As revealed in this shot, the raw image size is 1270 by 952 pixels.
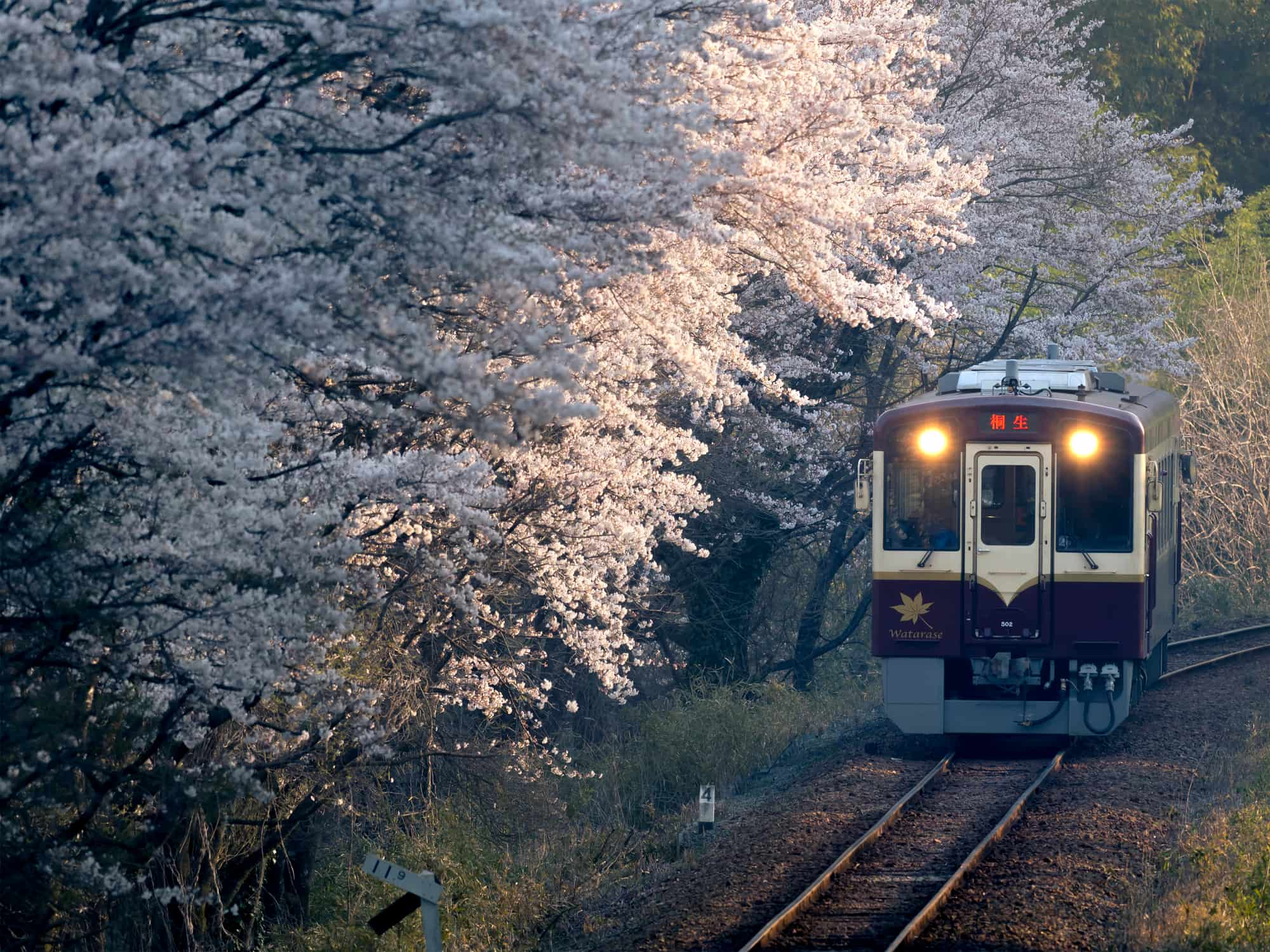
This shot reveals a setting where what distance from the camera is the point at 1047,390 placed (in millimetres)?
13844

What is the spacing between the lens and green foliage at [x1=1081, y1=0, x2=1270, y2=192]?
40.8 metres

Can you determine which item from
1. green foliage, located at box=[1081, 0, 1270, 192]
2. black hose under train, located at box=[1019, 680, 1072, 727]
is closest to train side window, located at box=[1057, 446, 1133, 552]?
black hose under train, located at box=[1019, 680, 1072, 727]

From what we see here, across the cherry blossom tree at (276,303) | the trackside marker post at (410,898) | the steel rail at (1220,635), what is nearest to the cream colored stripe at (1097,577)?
the cherry blossom tree at (276,303)

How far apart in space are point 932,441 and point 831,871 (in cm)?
484

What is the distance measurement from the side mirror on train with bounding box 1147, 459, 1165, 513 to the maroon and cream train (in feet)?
0.08

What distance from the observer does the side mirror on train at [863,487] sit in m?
13.6

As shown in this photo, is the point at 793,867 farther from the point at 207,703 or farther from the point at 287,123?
the point at 287,123

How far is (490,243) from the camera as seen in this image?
255 inches

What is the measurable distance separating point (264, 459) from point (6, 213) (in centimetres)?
212

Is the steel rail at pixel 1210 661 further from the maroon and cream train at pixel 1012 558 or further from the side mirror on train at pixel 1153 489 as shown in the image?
the maroon and cream train at pixel 1012 558

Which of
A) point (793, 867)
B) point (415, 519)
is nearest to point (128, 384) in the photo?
point (415, 519)

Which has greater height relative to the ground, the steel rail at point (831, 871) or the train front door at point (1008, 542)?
the train front door at point (1008, 542)

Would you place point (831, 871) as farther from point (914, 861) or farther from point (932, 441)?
point (932, 441)

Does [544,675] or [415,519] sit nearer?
[415,519]
